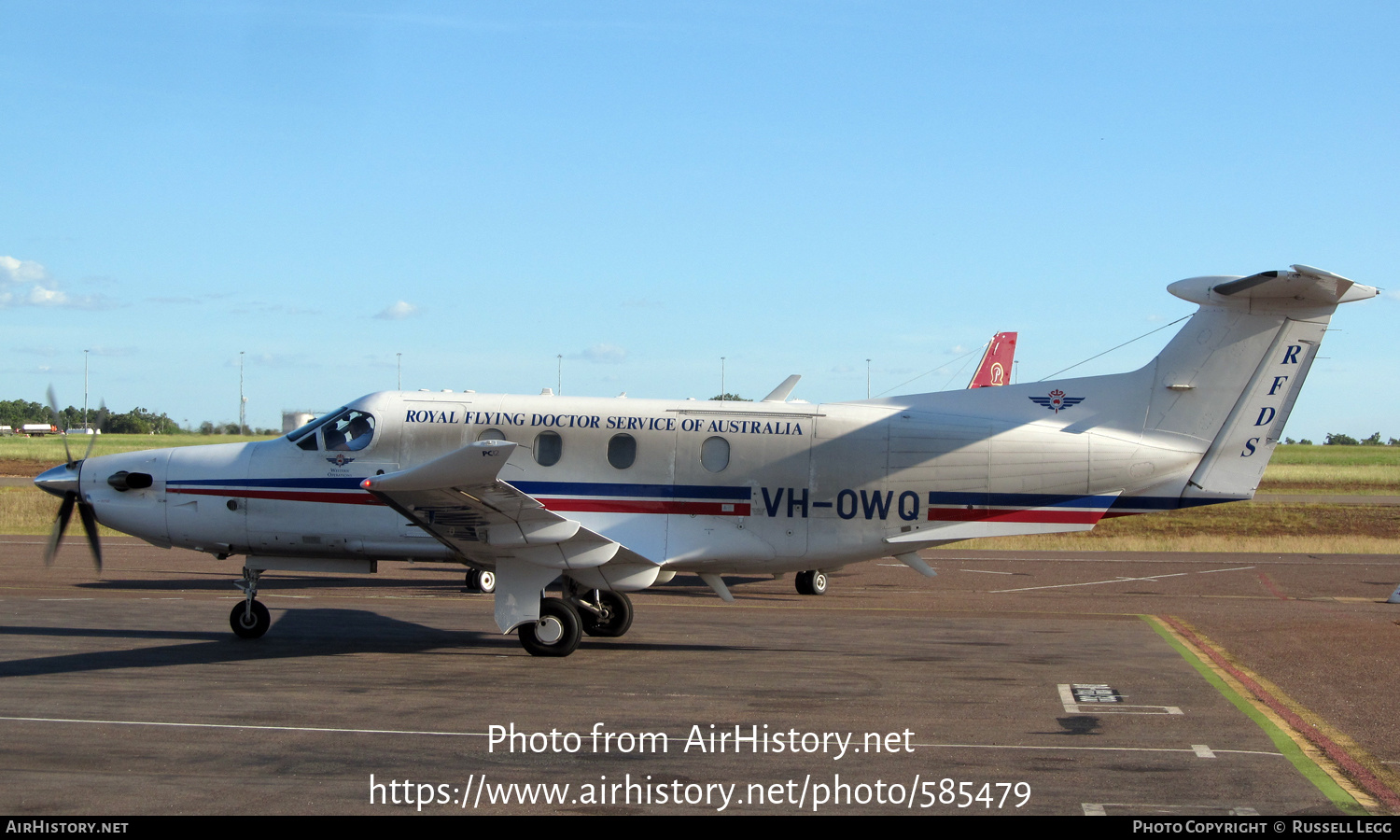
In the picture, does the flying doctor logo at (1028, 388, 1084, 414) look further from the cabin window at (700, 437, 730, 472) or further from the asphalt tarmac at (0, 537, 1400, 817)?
the cabin window at (700, 437, 730, 472)

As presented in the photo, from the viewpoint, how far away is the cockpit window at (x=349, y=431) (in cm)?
1468

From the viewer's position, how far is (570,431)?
14.5 metres

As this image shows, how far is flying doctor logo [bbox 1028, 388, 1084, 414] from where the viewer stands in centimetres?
1459

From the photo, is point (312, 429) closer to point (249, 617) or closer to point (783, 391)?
point (249, 617)

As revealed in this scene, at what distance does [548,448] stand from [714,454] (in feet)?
7.24

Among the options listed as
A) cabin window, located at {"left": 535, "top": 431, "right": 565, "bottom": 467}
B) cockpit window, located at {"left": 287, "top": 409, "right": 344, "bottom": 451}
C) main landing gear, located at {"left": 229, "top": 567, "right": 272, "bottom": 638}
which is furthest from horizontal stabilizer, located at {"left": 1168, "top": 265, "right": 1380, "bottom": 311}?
main landing gear, located at {"left": 229, "top": 567, "right": 272, "bottom": 638}

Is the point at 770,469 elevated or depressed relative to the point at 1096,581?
elevated

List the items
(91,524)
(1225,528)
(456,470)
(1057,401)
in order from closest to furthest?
(456,470)
(1057,401)
(91,524)
(1225,528)

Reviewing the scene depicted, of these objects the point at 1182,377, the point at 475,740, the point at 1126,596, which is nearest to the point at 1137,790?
the point at 475,740

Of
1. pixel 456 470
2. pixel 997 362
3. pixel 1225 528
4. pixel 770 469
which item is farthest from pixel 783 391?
pixel 1225 528

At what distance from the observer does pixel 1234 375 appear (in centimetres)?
1422

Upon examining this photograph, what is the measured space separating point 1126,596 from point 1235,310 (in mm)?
8751

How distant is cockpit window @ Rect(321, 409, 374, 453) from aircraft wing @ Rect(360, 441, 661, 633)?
174cm

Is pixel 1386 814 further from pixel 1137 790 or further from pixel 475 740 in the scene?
pixel 475 740
